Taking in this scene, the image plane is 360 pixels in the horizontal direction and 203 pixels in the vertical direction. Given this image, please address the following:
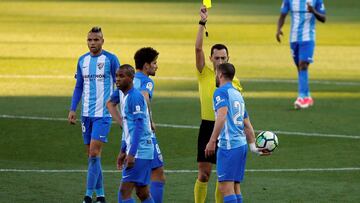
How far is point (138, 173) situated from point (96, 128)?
2.29 metres

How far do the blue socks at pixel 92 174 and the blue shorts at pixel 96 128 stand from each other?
0.30 metres

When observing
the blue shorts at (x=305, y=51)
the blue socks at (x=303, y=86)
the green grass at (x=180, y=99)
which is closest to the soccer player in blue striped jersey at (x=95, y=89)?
the green grass at (x=180, y=99)

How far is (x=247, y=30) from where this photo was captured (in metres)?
44.8

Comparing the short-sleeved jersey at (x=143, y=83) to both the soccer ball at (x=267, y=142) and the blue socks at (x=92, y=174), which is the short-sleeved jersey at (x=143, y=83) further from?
the blue socks at (x=92, y=174)

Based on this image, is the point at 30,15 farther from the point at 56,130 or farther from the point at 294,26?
the point at 56,130

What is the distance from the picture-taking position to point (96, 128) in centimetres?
1502

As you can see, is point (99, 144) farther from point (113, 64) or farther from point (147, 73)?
point (147, 73)

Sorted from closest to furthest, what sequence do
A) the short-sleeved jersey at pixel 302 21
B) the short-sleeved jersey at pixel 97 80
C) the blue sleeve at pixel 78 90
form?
the short-sleeved jersey at pixel 97 80 → the blue sleeve at pixel 78 90 → the short-sleeved jersey at pixel 302 21

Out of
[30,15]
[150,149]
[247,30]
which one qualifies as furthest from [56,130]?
[30,15]

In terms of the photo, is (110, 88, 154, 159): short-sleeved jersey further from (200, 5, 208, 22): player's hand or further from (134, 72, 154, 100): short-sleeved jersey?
(200, 5, 208, 22): player's hand

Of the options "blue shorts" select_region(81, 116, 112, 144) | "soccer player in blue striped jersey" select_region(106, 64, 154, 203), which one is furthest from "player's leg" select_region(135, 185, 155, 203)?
"blue shorts" select_region(81, 116, 112, 144)

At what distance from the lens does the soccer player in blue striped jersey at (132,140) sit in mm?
12711

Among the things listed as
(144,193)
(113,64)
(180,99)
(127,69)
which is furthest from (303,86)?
(127,69)

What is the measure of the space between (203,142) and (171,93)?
1220cm
